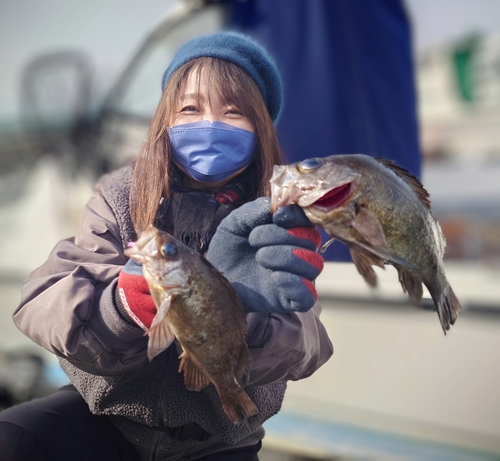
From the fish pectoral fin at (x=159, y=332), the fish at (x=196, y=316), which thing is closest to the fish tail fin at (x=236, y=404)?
the fish at (x=196, y=316)

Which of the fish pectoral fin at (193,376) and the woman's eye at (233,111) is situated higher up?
the woman's eye at (233,111)

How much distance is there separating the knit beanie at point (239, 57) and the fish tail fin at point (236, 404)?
0.90 m

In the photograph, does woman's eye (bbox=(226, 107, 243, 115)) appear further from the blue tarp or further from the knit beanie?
the blue tarp

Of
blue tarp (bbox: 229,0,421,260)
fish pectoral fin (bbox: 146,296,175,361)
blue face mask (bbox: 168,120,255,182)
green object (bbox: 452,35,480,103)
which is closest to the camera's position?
fish pectoral fin (bbox: 146,296,175,361)

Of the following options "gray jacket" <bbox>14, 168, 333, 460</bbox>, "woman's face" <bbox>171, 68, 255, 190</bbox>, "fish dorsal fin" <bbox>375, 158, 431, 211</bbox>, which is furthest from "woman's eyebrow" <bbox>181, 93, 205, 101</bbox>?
"fish dorsal fin" <bbox>375, 158, 431, 211</bbox>

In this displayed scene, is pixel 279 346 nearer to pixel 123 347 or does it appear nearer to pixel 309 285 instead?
pixel 309 285

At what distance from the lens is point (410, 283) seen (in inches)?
50.3

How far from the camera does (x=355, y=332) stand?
158 inches

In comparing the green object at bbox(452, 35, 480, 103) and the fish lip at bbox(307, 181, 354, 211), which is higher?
the fish lip at bbox(307, 181, 354, 211)

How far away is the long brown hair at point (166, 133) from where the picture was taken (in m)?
1.54

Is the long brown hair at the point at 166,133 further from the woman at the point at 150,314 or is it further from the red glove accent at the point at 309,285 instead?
the red glove accent at the point at 309,285

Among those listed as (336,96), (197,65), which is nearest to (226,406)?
(197,65)

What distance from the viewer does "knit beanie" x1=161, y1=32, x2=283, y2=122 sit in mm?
1563

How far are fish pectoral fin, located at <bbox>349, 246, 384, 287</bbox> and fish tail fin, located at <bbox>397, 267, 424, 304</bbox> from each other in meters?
0.07
